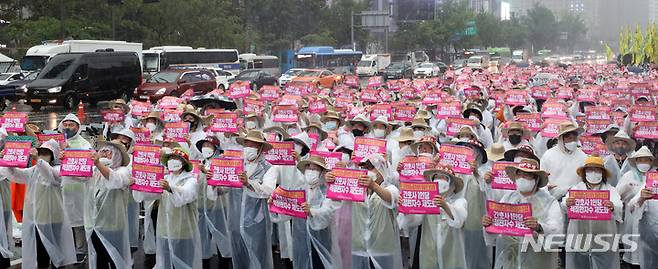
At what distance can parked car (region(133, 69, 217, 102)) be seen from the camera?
85.2 ft

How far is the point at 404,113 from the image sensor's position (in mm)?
12531

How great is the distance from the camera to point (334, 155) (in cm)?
706

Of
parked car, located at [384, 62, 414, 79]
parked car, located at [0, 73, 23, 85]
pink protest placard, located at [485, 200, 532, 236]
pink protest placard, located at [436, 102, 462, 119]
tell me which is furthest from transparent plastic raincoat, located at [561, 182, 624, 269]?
parked car, located at [384, 62, 414, 79]

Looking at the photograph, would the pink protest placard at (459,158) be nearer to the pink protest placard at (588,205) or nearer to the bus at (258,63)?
the pink protest placard at (588,205)

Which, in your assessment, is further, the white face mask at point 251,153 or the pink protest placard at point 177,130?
the pink protest placard at point 177,130

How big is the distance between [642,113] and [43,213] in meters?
8.31

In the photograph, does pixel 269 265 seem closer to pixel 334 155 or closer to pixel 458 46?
pixel 334 155

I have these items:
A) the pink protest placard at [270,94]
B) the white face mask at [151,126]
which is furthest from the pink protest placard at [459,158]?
the pink protest placard at [270,94]

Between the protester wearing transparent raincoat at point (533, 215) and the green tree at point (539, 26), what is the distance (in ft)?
338

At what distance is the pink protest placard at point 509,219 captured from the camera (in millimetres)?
5684

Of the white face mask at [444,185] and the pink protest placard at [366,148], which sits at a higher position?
the pink protest placard at [366,148]

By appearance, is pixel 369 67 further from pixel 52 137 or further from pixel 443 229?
pixel 443 229

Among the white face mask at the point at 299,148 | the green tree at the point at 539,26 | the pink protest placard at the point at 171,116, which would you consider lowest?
the white face mask at the point at 299,148

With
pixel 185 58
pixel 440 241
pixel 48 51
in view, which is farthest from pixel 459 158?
pixel 185 58
